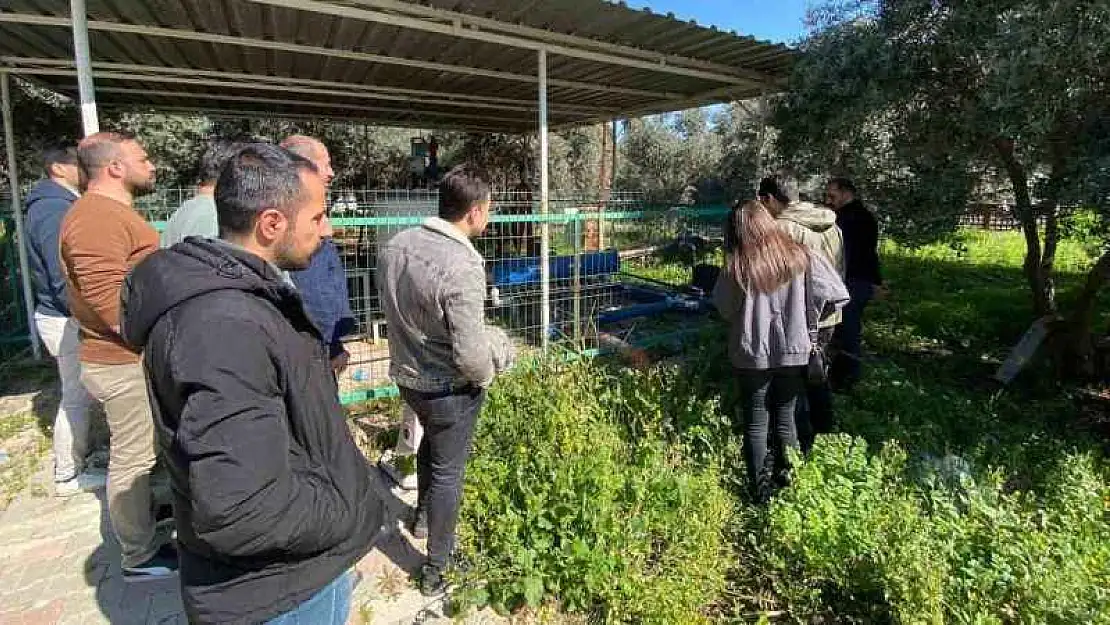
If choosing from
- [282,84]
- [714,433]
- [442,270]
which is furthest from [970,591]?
[282,84]

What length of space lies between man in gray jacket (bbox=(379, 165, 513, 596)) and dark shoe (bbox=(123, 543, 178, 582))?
3.83 feet

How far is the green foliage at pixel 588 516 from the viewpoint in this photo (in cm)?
254

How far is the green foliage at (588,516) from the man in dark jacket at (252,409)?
1342 mm

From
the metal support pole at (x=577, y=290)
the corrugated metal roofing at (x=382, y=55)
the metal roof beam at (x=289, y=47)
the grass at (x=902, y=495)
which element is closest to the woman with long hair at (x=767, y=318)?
the grass at (x=902, y=495)


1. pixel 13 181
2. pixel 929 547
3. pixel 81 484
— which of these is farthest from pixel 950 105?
pixel 13 181

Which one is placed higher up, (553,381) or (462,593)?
(553,381)

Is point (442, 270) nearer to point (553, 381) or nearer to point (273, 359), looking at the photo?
point (273, 359)

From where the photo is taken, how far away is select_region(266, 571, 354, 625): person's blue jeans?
4.52 ft

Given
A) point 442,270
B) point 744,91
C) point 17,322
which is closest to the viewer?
point 442,270

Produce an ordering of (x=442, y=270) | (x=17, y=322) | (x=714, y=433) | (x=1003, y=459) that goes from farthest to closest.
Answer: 1. (x=17, y=322)
2. (x=1003, y=459)
3. (x=714, y=433)
4. (x=442, y=270)

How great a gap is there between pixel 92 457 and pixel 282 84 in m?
4.39

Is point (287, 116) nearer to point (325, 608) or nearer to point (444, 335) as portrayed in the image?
point (444, 335)

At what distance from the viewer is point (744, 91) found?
22.4 feet

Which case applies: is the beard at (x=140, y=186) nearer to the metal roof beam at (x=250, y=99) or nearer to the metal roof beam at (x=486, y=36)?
the metal roof beam at (x=486, y=36)
